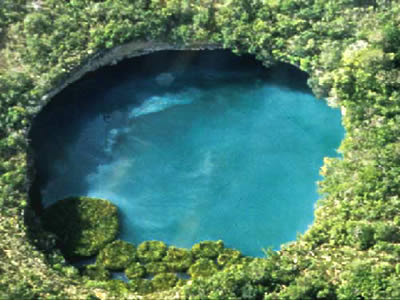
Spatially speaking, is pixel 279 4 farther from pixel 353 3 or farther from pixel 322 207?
pixel 322 207

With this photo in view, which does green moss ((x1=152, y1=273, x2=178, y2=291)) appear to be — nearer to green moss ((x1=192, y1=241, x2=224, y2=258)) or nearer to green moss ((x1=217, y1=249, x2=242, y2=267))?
green moss ((x1=192, y1=241, x2=224, y2=258))

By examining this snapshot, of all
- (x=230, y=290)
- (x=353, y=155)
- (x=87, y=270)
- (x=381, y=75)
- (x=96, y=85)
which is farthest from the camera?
(x=96, y=85)

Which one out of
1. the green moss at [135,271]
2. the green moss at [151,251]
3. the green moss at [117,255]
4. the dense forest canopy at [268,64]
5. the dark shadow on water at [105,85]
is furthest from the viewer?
the dark shadow on water at [105,85]

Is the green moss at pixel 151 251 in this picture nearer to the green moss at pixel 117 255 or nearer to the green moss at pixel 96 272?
the green moss at pixel 117 255

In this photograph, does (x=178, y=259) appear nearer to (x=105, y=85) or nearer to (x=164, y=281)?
(x=164, y=281)

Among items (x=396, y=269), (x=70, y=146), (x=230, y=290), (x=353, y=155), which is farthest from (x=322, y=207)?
(x=70, y=146)

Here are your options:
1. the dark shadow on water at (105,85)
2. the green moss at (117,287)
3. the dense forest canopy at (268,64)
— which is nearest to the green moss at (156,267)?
the green moss at (117,287)
